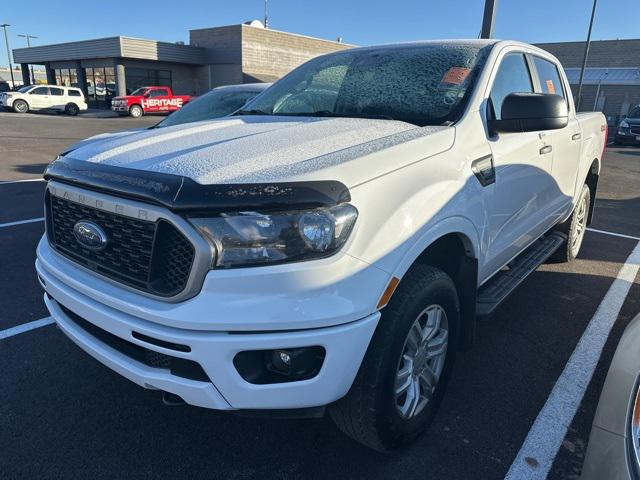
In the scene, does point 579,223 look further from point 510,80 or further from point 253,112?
point 253,112

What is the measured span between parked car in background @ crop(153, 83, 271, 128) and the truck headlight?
5120mm

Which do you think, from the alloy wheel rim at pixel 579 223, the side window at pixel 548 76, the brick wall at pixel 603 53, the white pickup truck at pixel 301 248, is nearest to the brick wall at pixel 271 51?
the brick wall at pixel 603 53

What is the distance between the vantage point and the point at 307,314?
1.76 meters

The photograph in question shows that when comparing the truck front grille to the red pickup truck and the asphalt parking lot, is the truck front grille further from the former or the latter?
the red pickup truck

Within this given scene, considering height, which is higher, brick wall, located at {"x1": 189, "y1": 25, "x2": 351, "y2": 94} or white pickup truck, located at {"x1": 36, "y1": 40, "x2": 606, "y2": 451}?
brick wall, located at {"x1": 189, "y1": 25, "x2": 351, "y2": 94}

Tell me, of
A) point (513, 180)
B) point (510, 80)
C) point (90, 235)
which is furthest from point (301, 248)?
point (510, 80)

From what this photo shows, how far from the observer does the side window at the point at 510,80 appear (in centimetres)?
304

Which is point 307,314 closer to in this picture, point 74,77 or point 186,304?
point 186,304

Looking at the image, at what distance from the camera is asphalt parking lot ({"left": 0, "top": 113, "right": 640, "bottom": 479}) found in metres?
2.30

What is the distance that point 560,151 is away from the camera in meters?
3.95

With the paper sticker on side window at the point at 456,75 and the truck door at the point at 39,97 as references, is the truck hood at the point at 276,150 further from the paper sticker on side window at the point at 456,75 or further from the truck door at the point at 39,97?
the truck door at the point at 39,97

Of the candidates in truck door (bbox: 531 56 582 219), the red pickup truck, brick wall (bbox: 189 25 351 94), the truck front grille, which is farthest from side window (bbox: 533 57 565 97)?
brick wall (bbox: 189 25 351 94)

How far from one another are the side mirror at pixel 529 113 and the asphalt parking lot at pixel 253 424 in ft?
4.93

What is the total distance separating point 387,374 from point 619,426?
2.71ft
